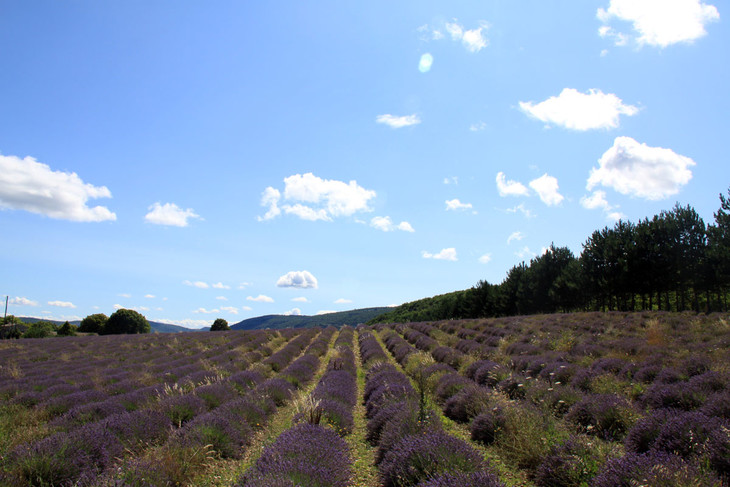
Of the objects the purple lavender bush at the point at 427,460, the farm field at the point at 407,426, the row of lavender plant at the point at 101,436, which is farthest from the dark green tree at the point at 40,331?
the purple lavender bush at the point at 427,460

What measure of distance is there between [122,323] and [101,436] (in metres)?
67.2

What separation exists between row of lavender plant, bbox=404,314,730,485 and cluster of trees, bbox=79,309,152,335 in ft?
214

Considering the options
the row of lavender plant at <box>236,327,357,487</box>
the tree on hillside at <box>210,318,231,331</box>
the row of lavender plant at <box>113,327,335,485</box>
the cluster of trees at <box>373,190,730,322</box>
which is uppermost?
the cluster of trees at <box>373,190,730,322</box>

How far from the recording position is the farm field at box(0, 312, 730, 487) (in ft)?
14.5

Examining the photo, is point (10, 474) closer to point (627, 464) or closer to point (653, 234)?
point (627, 464)

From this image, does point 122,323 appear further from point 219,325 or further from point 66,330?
point 219,325

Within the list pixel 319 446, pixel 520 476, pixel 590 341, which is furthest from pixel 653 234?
pixel 319 446

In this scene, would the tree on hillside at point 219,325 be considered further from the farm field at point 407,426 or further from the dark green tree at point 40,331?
the farm field at point 407,426

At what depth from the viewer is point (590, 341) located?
47.8 ft

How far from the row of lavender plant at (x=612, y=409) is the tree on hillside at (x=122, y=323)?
65121mm

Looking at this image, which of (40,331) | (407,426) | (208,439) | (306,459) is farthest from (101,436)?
(40,331)

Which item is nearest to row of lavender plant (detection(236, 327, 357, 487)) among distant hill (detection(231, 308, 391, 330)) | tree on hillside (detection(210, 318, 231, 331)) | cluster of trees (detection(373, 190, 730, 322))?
cluster of trees (detection(373, 190, 730, 322))

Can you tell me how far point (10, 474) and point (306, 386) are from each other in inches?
345

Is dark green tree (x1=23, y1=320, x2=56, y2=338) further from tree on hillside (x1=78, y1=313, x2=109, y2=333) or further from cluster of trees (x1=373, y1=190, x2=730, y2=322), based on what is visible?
cluster of trees (x1=373, y1=190, x2=730, y2=322)
